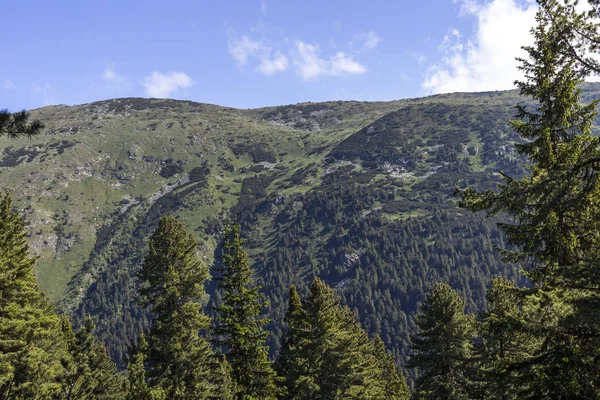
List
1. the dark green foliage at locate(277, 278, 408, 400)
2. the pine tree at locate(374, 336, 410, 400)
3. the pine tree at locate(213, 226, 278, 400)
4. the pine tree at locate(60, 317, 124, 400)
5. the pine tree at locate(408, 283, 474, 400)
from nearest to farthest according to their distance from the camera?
the pine tree at locate(213, 226, 278, 400)
the pine tree at locate(60, 317, 124, 400)
the pine tree at locate(408, 283, 474, 400)
the dark green foliage at locate(277, 278, 408, 400)
the pine tree at locate(374, 336, 410, 400)

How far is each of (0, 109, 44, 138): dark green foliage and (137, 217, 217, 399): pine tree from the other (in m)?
17.7

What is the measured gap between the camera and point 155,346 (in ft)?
88.4

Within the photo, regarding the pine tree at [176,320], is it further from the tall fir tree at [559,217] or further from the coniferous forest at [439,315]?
the tall fir tree at [559,217]

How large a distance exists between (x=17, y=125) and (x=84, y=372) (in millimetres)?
23144

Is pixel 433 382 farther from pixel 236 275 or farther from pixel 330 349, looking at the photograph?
pixel 236 275

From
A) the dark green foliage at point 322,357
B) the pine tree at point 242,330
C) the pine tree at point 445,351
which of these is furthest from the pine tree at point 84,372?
the pine tree at point 445,351

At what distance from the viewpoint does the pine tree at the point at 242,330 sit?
2250 cm

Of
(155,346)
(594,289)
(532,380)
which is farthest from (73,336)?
(594,289)

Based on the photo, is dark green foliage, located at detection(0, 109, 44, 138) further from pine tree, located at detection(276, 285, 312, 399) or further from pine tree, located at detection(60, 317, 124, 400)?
pine tree, located at detection(276, 285, 312, 399)

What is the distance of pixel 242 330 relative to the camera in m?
21.9

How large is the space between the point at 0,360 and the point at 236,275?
12647 millimetres

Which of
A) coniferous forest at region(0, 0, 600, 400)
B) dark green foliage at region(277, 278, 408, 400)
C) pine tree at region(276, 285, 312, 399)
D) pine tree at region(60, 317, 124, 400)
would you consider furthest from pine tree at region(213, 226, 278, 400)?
pine tree at region(60, 317, 124, 400)

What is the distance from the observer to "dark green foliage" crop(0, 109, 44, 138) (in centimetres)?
1063

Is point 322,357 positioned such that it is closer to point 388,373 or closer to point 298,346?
point 298,346
